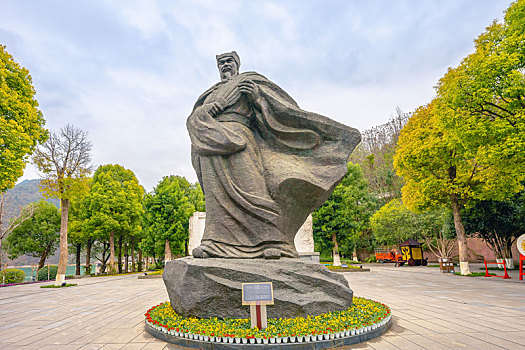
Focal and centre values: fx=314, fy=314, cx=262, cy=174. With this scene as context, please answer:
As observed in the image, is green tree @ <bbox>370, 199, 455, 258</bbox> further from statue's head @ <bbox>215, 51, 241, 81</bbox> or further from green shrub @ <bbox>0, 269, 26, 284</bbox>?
green shrub @ <bbox>0, 269, 26, 284</bbox>

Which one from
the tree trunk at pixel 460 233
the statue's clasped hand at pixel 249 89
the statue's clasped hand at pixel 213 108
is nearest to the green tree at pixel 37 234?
the statue's clasped hand at pixel 213 108

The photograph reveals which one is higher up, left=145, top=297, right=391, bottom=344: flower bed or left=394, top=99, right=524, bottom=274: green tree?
left=394, top=99, right=524, bottom=274: green tree

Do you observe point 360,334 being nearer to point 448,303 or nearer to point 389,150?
point 448,303

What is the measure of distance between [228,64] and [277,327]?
17.4ft

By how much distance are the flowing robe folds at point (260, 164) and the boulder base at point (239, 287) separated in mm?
429

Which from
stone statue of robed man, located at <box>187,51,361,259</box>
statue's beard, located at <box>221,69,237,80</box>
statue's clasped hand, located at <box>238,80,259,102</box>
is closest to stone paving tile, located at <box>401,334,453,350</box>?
stone statue of robed man, located at <box>187,51,361,259</box>

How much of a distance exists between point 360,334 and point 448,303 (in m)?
4.59

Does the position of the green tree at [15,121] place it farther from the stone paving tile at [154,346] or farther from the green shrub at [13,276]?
the stone paving tile at [154,346]

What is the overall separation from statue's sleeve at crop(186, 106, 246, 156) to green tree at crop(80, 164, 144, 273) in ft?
65.8

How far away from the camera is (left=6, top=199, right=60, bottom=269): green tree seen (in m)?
25.6

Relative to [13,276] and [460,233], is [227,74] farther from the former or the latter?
[13,276]

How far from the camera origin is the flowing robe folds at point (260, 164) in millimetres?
5656

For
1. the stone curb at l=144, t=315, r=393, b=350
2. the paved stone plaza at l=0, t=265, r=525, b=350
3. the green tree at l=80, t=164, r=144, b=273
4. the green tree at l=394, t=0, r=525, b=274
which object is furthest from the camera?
the green tree at l=80, t=164, r=144, b=273

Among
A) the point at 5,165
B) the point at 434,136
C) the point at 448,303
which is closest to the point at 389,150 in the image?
the point at 434,136
